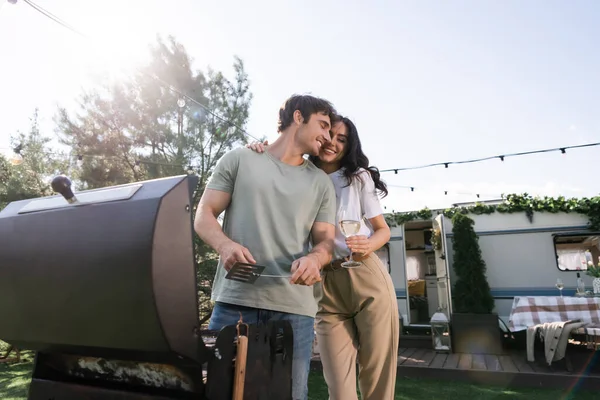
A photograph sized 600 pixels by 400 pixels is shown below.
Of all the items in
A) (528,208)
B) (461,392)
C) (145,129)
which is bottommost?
(461,392)

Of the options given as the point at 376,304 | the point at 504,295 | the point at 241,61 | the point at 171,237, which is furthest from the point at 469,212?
the point at 171,237

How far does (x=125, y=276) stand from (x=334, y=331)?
117 centimetres

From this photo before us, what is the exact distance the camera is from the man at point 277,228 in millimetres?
1086

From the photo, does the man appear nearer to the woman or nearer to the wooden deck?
the woman

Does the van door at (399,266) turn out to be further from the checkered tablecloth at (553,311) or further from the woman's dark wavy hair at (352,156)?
the woman's dark wavy hair at (352,156)

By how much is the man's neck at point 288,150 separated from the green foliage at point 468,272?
5965mm

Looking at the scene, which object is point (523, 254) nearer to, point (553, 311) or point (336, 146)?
point (553, 311)

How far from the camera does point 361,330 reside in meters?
1.70

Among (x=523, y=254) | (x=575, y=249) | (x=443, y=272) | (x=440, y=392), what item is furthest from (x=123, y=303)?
(x=575, y=249)

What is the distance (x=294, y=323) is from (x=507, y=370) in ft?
14.3

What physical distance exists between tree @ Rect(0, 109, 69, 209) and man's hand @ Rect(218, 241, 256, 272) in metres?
7.58

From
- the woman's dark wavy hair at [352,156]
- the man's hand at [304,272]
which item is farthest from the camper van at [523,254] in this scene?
the man's hand at [304,272]

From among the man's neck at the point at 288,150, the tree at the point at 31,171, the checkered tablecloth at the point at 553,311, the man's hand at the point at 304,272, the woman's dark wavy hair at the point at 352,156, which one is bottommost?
the checkered tablecloth at the point at 553,311

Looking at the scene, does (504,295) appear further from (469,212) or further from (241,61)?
(241,61)
